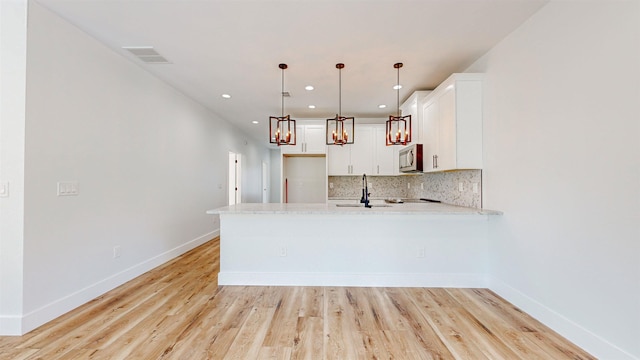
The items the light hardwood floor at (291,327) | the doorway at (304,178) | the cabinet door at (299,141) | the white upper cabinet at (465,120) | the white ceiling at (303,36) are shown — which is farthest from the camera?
the doorway at (304,178)

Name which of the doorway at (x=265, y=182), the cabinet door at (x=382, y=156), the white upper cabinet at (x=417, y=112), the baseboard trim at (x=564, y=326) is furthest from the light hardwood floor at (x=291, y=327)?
the doorway at (x=265, y=182)

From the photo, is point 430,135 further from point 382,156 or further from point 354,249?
point 354,249

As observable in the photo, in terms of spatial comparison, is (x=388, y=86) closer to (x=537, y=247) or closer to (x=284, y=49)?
(x=284, y=49)

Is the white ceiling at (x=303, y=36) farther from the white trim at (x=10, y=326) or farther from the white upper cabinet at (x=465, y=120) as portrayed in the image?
the white trim at (x=10, y=326)

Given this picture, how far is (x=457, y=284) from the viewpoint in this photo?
3090 millimetres

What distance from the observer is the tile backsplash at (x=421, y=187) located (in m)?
3.34

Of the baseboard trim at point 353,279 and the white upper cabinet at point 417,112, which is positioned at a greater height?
the white upper cabinet at point 417,112

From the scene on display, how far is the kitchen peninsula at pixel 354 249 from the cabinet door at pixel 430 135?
0.82 metres

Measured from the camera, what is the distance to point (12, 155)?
214 cm

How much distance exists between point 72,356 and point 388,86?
4191 millimetres

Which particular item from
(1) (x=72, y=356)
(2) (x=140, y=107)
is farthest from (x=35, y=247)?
(2) (x=140, y=107)

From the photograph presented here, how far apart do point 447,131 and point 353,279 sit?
2.01 metres

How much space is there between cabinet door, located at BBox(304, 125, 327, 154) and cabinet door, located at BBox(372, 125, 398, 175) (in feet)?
3.34

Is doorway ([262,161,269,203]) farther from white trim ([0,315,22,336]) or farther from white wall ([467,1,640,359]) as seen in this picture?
white wall ([467,1,640,359])
